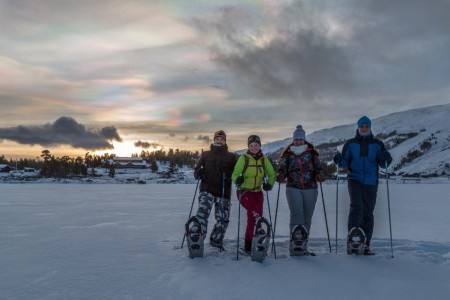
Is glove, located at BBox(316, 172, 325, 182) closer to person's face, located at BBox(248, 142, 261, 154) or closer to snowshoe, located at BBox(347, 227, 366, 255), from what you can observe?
snowshoe, located at BBox(347, 227, 366, 255)

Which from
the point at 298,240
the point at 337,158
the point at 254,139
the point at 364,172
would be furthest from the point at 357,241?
the point at 254,139

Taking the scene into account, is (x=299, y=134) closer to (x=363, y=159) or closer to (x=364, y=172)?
(x=363, y=159)

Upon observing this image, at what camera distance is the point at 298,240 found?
731 cm

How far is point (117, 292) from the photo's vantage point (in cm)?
522

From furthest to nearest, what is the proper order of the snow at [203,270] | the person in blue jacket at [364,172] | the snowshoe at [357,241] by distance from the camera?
1. the person in blue jacket at [364,172]
2. the snowshoe at [357,241]
3. the snow at [203,270]

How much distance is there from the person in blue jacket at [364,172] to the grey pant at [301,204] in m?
0.80

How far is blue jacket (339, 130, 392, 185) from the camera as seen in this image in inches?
305

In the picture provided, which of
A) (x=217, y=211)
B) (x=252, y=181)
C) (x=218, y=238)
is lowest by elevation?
(x=218, y=238)

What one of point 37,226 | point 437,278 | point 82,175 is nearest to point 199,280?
point 437,278

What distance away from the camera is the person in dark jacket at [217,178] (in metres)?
8.23

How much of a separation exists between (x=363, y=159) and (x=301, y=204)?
1.51 m

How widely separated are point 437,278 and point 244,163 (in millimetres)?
3753

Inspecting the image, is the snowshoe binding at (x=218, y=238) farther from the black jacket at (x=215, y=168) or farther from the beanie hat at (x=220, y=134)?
the beanie hat at (x=220, y=134)

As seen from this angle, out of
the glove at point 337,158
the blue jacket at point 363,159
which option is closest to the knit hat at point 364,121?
the blue jacket at point 363,159
